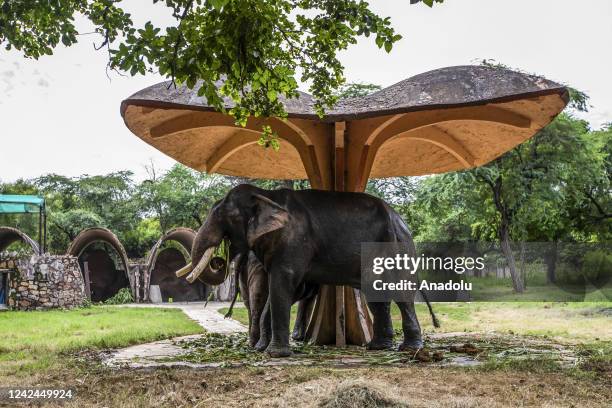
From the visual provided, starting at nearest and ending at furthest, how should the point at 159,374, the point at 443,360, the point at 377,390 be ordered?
the point at 377,390
the point at 159,374
the point at 443,360

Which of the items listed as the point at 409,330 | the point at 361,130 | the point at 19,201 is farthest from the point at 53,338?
the point at 19,201

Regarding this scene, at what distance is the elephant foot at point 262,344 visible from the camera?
28.4ft

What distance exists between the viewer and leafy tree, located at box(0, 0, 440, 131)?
18.7 ft

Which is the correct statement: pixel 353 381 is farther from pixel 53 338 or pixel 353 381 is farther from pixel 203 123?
pixel 53 338

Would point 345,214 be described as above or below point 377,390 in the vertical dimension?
above

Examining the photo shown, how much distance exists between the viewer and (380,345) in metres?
9.09

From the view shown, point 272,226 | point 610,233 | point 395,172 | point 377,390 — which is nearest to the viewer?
point 377,390

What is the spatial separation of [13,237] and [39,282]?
8476 millimetres

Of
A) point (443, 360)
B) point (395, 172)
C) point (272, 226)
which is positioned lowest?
point (443, 360)

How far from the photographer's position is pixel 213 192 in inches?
1398

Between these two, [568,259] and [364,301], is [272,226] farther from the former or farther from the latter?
[568,259]

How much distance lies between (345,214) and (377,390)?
4208mm

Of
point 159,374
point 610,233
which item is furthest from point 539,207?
point 159,374

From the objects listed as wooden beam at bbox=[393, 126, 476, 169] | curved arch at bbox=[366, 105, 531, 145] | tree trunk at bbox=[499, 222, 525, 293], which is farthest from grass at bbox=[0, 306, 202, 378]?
tree trunk at bbox=[499, 222, 525, 293]
